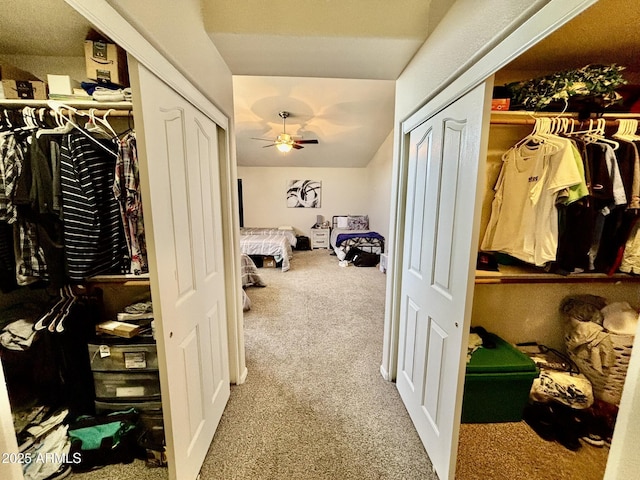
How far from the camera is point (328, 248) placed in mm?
7180

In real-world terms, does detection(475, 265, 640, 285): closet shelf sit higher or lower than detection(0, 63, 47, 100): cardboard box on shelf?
lower

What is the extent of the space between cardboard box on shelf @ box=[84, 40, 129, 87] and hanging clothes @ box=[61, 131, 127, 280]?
11.1 inches

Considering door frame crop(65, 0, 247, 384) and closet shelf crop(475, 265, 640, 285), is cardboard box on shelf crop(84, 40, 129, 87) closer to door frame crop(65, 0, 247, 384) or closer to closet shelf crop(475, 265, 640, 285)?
door frame crop(65, 0, 247, 384)

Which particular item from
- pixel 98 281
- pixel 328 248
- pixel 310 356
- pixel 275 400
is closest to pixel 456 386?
pixel 275 400

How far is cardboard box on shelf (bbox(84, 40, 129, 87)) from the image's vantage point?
120 cm

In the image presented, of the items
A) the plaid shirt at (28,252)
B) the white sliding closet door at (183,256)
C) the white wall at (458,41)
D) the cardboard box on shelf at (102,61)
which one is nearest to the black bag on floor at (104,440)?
the white sliding closet door at (183,256)


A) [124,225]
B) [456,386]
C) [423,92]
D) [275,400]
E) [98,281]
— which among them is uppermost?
[423,92]

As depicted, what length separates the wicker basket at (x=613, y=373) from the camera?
1.56m

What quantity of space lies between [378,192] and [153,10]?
18.4ft

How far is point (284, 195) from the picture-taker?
23.9 ft

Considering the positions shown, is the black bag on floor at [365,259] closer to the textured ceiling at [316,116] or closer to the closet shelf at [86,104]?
the textured ceiling at [316,116]

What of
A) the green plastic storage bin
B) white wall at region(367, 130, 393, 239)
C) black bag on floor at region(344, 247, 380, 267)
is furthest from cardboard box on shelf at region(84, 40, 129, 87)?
black bag on floor at region(344, 247, 380, 267)

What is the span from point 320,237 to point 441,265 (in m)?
5.84

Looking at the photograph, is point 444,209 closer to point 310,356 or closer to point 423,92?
point 423,92
